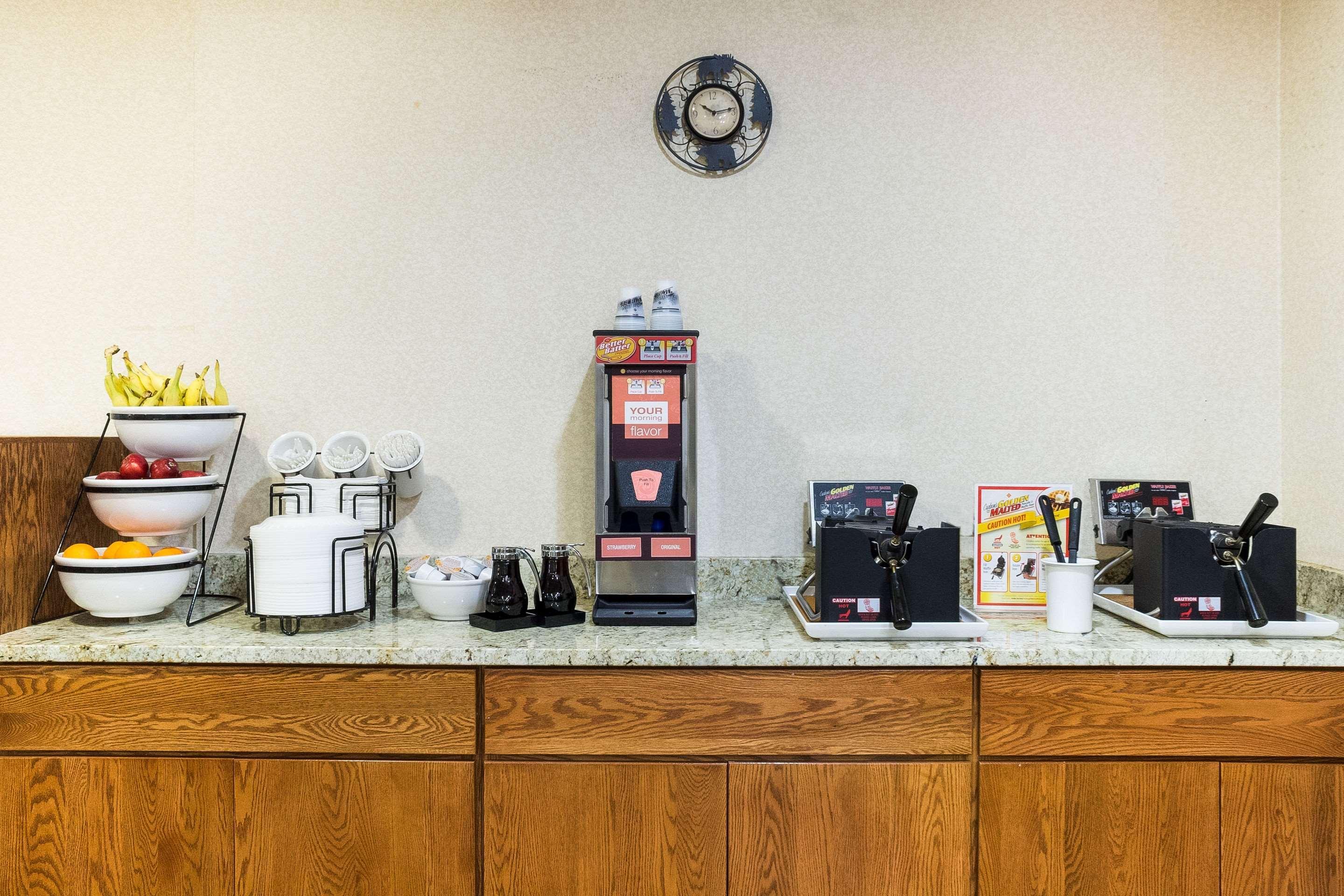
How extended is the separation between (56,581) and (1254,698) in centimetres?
250

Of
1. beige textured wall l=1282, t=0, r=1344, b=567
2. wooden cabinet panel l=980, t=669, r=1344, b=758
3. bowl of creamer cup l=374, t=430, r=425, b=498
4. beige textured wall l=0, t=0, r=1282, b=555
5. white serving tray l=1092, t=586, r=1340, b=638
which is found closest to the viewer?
wooden cabinet panel l=980, t=669, r=1344, b=758

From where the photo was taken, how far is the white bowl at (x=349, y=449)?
2141 mm

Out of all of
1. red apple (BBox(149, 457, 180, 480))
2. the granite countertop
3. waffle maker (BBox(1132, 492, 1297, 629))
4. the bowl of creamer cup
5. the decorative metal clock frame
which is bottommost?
the granite countertop

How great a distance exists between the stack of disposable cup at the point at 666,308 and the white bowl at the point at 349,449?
78cm

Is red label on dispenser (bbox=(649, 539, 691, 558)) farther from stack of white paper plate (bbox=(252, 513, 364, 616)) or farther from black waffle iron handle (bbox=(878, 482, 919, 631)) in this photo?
stack of white paper plate (bbox=(252, 513, 364, 616))

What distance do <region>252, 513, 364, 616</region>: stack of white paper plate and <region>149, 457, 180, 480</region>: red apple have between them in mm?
290

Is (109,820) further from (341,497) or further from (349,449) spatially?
(349,449)

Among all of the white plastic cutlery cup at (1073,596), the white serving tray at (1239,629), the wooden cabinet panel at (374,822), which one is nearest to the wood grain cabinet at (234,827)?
the wooden cabinet panel at (374,822)

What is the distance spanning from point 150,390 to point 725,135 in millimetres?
1499

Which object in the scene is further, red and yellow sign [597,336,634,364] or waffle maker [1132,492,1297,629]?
red and yellow sign [597,336,634,364]

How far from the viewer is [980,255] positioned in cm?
227

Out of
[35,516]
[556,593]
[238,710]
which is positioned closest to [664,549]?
[556,593]

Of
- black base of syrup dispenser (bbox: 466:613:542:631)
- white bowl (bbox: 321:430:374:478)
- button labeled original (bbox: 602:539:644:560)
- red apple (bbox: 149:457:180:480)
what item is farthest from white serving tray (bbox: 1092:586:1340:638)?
red apple (bbox: 149:457:180:480)

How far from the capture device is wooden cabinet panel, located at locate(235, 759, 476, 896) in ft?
5.62
